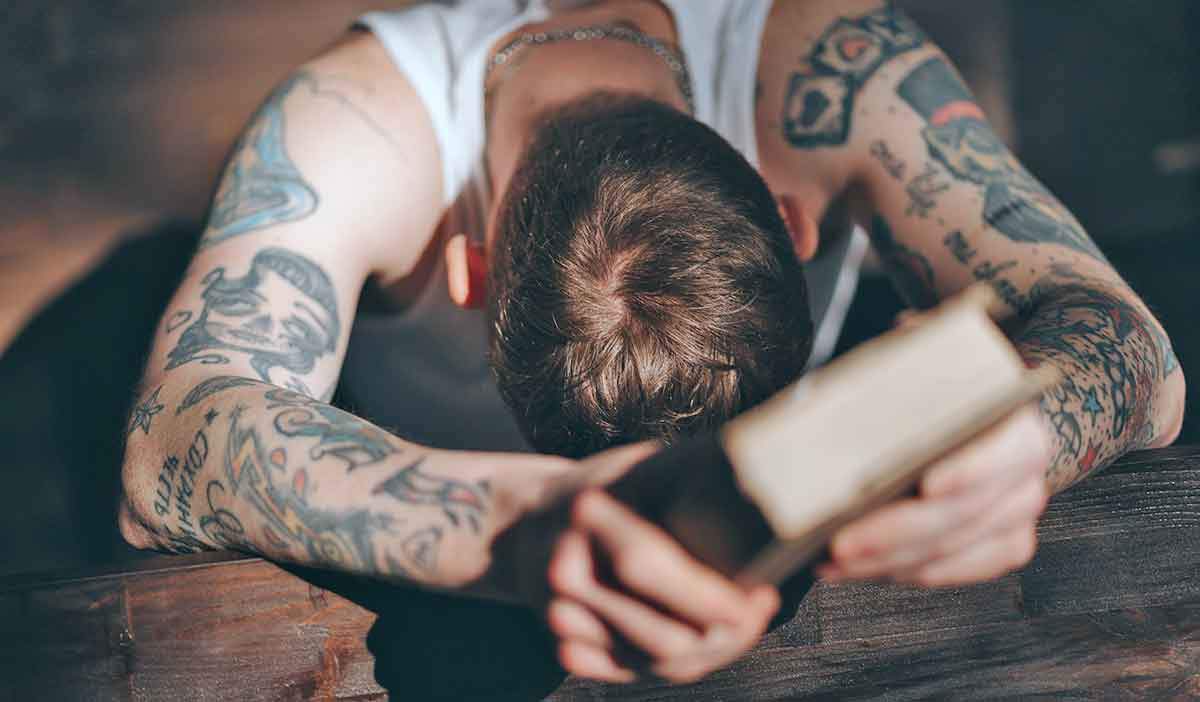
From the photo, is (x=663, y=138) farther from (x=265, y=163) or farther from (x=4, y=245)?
(x=4, y=245)

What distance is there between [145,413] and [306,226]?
8.7 inches

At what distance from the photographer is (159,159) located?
1387 mm

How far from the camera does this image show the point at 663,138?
71 centimetres

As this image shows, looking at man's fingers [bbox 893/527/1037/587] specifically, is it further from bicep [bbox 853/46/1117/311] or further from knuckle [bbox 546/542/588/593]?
bicep [bbox 853/46/1117/311]

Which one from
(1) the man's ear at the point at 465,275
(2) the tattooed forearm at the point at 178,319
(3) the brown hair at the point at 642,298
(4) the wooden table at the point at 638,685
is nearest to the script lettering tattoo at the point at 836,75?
(3) the brown hair at the point at 642,298

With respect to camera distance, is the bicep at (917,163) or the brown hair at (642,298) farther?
the bicep at (917,163)

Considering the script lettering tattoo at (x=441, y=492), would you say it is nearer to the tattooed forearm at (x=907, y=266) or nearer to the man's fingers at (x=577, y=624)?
the man's fingers at (x=577, y=624)

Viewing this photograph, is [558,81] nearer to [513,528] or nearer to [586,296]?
[586,296]

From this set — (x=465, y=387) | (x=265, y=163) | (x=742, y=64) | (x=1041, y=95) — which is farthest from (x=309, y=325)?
(x=1041, y=95)

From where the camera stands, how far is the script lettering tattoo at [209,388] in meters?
0.65

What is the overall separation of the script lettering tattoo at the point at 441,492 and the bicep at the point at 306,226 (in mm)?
239

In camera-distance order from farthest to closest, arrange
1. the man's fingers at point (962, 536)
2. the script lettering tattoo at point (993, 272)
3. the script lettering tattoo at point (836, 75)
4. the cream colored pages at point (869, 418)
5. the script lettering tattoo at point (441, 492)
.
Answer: the script lettering tattoo at point (836, 75), the script lettering tattoo at point (993, 272), the script lettering tattoo at point (441, 492), the man's fingers at point (962, 536), the cream colored pages at point (869, 418)

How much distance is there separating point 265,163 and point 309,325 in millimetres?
A: 185

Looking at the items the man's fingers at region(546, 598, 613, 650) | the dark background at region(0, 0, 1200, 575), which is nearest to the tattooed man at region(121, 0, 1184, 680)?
the man's fingers at region(546, 598, 613, 650)
